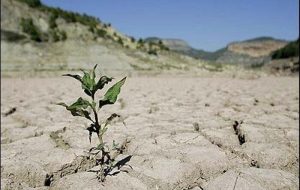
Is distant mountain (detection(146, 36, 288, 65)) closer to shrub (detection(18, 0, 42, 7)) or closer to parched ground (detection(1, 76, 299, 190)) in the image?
shrub (detection(18, 0, 42, 7))

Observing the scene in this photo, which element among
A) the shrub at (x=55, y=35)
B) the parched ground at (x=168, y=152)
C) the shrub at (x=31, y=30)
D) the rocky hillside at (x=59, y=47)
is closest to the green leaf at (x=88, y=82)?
the parched ground at (x=168, y=152)

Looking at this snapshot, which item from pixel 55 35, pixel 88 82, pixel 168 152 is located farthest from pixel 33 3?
pixel 88 82

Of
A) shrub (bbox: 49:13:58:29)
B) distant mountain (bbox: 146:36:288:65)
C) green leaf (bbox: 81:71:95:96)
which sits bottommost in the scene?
distant mountain (bbox: 146:36:288:65)

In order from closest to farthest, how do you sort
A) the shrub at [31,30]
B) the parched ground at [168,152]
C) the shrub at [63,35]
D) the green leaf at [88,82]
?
the green leaf at [88,82], the parched ground at [168,152], the shrub at [31,30], the shrub at [63,35]

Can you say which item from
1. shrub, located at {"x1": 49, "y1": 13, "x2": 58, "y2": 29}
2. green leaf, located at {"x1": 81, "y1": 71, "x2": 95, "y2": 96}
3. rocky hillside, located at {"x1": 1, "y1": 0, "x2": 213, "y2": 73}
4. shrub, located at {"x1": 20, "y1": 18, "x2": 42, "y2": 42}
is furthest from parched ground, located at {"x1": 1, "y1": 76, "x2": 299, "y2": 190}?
shrub, located at {"x1": 49, "y1": 13, "x2": 58, "y2": 29}

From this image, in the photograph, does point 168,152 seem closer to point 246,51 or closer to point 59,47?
point 59,47

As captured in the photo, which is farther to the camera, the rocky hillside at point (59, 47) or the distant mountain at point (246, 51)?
the distant mountain at point (246, 51)

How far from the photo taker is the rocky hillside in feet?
58.5

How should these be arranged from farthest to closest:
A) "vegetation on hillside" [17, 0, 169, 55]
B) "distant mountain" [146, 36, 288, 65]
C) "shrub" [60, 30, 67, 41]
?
"distant mountain" [146, 36, 288, 65] → "shrub" [60, 30, 67, 41] → "vegetation on hillside" [17, 0, 169, 55]

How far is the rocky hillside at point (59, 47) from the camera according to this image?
1784cm

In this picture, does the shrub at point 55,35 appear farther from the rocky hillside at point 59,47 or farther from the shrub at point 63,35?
the shrub at point 63,35

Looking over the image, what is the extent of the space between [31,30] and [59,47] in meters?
1.75

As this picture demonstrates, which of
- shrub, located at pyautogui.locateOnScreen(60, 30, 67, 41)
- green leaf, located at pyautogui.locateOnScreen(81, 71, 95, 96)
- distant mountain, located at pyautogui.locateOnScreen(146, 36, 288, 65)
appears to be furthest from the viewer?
distant mountain, located at pyautogui.locateOnScreen(146, 36, 288, 65)

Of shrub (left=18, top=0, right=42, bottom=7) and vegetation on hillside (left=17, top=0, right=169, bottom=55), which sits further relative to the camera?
shrub (left=18, top=0, right=42, bottom=7)
